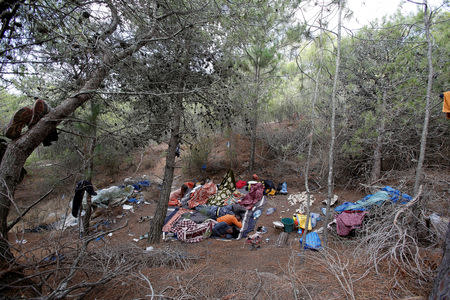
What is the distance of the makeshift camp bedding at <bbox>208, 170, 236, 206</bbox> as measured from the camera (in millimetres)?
7992

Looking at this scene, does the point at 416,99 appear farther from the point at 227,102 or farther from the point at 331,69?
the point at 227,102

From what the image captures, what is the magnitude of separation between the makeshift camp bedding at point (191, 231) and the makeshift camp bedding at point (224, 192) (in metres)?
1.76

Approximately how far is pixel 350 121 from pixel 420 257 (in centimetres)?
478

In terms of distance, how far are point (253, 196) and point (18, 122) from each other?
6.74m

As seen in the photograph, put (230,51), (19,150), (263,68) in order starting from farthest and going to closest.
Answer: (263,68) < (230,51) < (19,150)

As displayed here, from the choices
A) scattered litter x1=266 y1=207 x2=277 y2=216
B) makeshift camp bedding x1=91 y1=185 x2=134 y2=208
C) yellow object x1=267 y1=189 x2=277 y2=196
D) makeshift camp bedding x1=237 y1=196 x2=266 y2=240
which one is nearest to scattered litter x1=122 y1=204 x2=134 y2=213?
makeshift camp bedding x1=91 y1=185 x2=134 y2=208

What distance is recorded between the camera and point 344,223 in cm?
471

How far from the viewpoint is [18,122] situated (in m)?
2.47

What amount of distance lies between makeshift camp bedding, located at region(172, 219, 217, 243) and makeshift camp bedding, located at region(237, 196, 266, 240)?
91cm

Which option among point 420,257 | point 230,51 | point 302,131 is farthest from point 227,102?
point 302,131

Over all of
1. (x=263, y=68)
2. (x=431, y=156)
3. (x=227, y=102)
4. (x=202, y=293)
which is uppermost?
(x=263, y=68)

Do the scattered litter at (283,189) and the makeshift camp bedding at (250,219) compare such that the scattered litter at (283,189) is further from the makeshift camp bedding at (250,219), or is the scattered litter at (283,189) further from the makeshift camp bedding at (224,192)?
the makeshift camp bedding at (224,192)

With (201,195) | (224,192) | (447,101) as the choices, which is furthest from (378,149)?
(201,195)

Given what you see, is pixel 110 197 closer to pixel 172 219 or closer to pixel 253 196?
pixel 172 219
